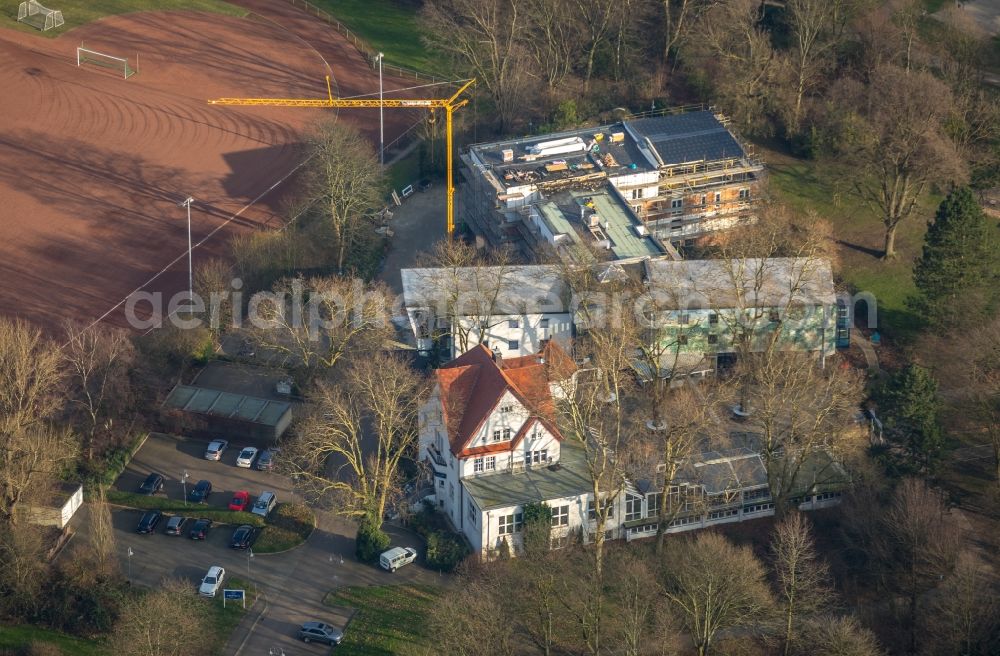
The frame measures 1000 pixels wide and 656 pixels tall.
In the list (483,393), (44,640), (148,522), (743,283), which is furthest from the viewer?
(743,283)

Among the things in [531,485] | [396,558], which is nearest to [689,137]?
[531,485]

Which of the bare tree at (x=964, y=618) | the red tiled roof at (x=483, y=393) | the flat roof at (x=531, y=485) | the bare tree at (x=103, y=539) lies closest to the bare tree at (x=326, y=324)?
the red tiled roof at (x=483, y=393)

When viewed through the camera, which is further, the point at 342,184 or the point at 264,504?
the point at 342,184

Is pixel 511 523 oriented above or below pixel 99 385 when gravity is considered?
below

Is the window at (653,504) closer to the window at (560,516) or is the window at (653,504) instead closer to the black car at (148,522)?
the window at (560,516)

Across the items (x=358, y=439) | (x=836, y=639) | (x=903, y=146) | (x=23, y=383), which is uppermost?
Result: (x=903, y=146)

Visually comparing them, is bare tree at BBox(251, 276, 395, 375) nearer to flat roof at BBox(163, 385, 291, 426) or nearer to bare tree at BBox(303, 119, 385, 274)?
flat roof at BBox(163, 385, 291, 426)

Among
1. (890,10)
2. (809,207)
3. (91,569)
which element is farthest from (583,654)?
(890,10)

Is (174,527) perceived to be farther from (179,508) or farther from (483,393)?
(483,393)
